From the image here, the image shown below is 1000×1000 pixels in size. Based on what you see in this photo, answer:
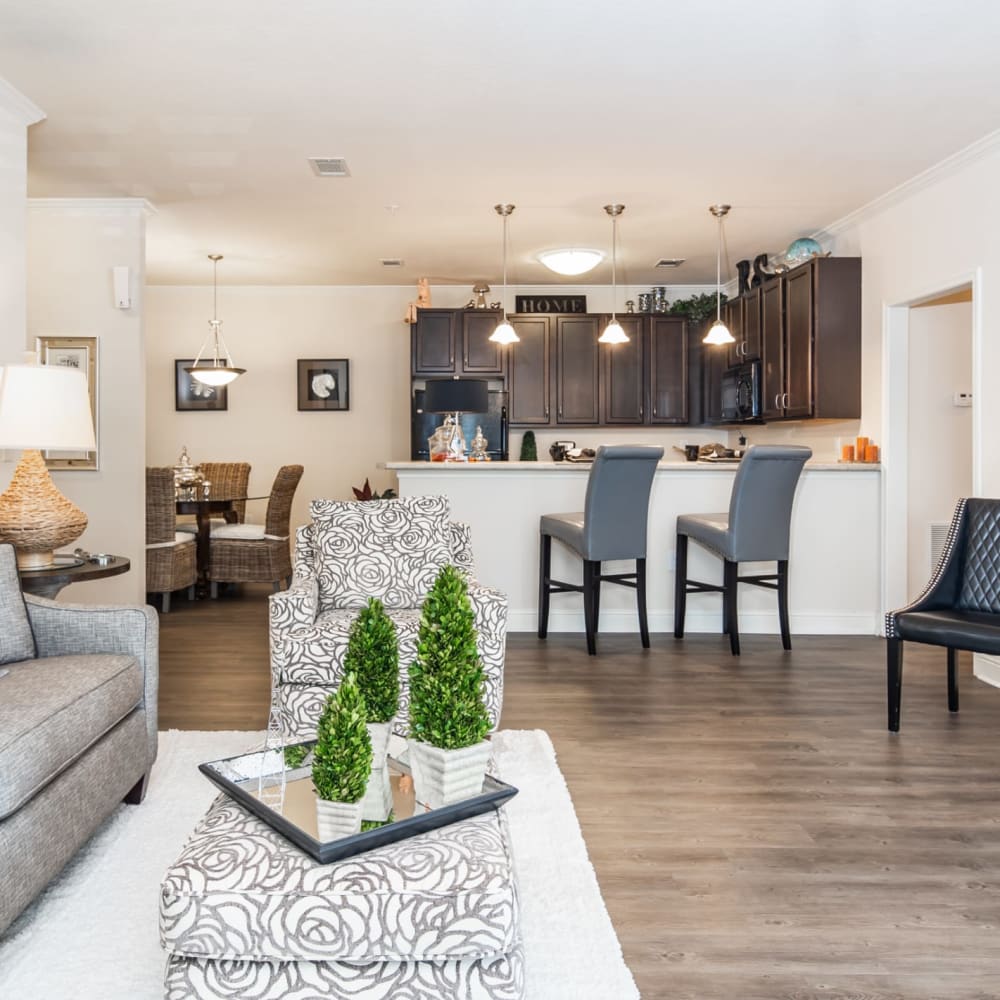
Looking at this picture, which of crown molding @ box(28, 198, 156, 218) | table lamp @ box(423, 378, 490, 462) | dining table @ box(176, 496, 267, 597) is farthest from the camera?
dining table @ box(176, 496, 267, 597)

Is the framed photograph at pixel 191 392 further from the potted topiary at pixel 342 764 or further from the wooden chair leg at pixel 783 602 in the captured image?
the potted topiary at pixel 342 764

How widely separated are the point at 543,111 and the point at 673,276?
3.72 metres

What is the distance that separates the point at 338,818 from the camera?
4.97 ft

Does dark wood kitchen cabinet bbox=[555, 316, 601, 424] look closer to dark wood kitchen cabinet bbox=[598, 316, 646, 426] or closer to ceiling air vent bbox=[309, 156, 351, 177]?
dark wood kitchen cabinet bbox=[598, 316, 646, 426]

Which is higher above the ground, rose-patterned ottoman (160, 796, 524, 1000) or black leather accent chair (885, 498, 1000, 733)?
black leather accent chair (885, 498, 1000, 733)

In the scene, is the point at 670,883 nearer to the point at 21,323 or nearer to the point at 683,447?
the point at 21,323

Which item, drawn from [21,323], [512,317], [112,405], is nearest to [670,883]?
[21,323]

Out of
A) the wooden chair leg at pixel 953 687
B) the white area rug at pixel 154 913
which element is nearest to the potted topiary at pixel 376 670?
the white area rug at pixel 154 913

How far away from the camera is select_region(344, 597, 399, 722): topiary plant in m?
1.76

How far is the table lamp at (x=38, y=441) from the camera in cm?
291

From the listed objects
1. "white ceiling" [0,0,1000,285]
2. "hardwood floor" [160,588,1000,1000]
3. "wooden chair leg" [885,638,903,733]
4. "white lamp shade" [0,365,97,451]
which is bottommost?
"hardwood floor" [160,588,1000,1000]

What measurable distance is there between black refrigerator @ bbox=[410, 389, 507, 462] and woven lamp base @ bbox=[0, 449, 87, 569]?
162 inches

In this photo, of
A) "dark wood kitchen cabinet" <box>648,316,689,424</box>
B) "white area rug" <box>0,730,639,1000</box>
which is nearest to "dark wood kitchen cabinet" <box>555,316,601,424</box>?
"dark wood kitchen cabinet" <box>648,316,689,424</box>

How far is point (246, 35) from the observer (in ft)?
10.3
